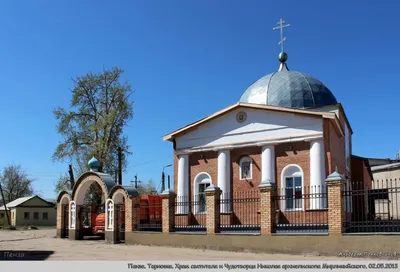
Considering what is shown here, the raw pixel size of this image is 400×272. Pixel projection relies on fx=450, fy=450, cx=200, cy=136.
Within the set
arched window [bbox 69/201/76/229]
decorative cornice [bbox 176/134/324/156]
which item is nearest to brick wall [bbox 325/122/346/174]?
decorative cornice [bbox 176/134/324/156]

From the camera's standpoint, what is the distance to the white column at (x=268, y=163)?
20.6m

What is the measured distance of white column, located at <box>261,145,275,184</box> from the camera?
67.5 ft

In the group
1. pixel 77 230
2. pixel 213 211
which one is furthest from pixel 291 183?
pixel 77 230

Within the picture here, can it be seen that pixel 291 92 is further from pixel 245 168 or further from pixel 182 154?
pixel 182 154

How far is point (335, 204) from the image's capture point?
558 inches

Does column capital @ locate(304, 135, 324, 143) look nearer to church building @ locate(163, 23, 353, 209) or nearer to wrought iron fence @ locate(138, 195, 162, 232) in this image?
church building @ locate(163, 23, 353, 209)

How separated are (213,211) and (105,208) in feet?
21.6

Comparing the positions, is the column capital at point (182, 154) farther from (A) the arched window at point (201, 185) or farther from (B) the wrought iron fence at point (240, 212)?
(B) the wrought iron fence at point (240, 212)

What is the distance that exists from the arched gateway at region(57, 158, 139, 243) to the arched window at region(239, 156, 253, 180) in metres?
5.10

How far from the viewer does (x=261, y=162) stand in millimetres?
21000

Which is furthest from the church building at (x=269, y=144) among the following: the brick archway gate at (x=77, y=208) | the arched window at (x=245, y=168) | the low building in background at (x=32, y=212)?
the low building in background at (x=32, y=212)

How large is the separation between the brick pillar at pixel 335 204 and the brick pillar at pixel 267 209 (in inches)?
81.5
